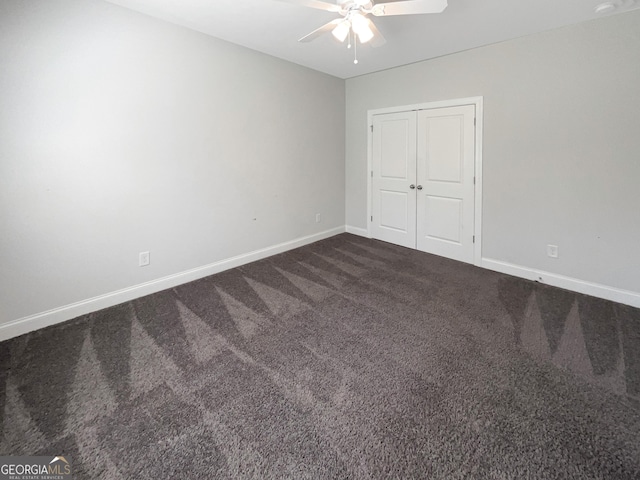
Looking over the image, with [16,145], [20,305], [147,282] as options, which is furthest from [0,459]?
[16,145]

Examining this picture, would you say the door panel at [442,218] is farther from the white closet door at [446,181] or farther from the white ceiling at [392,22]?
the white ceiling at [392,22]

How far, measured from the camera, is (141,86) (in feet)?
9.11

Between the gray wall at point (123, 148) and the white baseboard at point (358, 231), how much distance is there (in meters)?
1.49

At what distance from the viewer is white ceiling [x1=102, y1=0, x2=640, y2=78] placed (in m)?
2.51

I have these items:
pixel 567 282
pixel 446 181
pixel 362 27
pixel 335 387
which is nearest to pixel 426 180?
pixel 446 181

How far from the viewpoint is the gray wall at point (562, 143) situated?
8.83ft

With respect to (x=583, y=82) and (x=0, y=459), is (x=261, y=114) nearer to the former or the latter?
(x=583, y=82)

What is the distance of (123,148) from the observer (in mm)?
2736

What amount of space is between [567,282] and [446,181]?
168 cm

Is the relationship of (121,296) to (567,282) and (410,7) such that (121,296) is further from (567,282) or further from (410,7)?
(567,282)

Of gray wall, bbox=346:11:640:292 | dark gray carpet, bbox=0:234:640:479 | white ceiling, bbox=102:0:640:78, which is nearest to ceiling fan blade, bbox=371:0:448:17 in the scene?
white ceiling, bbox=102:0:640:78

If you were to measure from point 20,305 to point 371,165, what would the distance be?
4.23 m

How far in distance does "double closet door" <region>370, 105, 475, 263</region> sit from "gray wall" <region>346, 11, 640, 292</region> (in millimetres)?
226

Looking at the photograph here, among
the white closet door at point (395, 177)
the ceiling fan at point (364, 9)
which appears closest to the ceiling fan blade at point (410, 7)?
the ceiling fan at point (364, 9)
